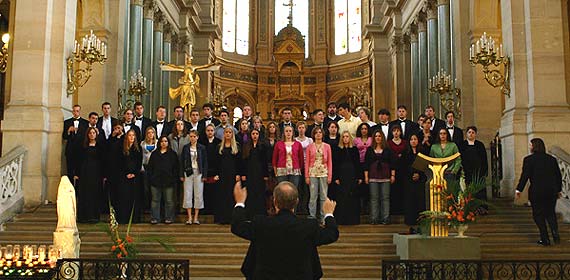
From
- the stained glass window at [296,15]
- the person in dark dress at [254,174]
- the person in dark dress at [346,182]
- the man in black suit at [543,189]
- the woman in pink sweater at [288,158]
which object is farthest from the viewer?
the stained glass window at [296,15]

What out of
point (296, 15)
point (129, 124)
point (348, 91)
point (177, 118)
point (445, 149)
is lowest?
point (445, 149)

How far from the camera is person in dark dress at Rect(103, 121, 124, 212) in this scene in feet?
39.1

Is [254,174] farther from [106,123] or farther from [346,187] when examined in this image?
[106,123]

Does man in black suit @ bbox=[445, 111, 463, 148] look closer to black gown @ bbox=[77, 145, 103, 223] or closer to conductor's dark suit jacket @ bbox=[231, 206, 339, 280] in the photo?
black gown @ bbox=[77, 145, 103, 223]

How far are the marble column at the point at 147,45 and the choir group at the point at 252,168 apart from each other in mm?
11703

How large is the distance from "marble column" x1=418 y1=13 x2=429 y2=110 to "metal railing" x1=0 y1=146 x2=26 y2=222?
15.9m

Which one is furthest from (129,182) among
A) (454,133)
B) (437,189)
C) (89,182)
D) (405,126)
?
(454,133)

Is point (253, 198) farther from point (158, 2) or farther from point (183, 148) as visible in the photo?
point (158, 2)

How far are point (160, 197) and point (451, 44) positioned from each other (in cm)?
1214

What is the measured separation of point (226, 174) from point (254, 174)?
50 cm

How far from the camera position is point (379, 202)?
11805 millimetres

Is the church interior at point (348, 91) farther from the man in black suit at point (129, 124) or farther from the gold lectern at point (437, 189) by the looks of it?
the man in black suit at point (129, 124)

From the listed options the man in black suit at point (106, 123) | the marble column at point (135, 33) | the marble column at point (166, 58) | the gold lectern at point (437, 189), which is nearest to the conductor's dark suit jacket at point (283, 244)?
the gold lectern at point (437, 189)

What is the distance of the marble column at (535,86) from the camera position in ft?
43.0
